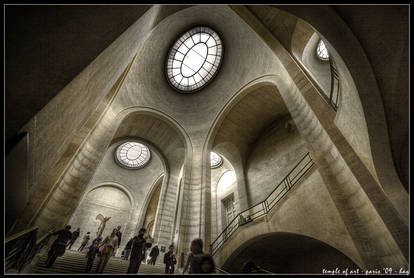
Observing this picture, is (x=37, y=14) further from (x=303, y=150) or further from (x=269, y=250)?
(x=303, y=150)

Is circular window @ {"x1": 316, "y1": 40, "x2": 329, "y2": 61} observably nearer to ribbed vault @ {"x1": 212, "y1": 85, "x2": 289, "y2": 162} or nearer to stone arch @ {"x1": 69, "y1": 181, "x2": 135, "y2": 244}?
ribbed vault @ {"x1": 212, "y1": 85, "x2": 289, "y2": 162}

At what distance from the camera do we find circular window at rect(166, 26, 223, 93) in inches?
500

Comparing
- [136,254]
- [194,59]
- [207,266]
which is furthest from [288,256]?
[194,59]

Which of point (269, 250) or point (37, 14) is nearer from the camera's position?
point (37, 14)

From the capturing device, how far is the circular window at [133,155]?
1923 cm

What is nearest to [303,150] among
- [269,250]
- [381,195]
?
[269,250]

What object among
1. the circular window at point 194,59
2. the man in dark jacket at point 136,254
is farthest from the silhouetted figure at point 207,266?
the circular window at point 194,59

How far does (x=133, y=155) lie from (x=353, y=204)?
62.7 feet

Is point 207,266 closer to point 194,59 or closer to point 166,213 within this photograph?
point 166,213

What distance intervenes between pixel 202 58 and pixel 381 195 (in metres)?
12.5

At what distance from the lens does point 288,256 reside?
8.10 meters

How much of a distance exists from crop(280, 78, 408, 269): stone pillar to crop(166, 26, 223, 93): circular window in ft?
28.0
